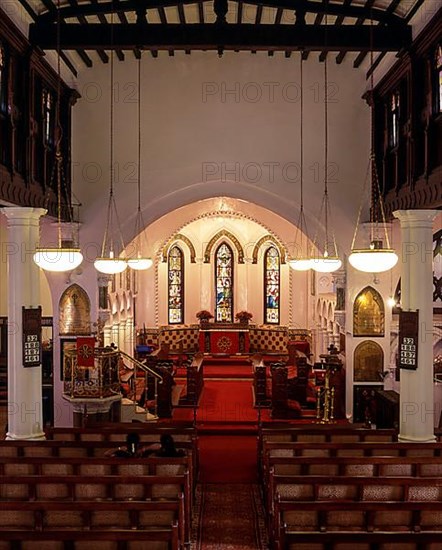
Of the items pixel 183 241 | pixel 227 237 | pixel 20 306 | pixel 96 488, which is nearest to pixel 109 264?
pixel 20 306

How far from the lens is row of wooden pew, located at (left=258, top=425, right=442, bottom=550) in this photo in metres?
6.82

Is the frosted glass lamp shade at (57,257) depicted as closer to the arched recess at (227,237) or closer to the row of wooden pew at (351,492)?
the row of wooden pew at (351,492)

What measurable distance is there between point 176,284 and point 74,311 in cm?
1097

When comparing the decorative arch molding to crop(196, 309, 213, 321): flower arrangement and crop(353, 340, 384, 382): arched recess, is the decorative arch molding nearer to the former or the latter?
crop(196, 309, 213, 321): flower arrangement

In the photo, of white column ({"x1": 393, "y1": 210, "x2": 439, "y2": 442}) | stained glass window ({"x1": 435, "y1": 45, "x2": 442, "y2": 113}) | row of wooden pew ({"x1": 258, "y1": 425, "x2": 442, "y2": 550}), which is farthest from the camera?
white column ({"x1": 393, "y1": 210, "x2": 439, "y2": 442})

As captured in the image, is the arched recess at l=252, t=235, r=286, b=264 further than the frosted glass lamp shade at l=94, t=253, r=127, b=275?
Yes

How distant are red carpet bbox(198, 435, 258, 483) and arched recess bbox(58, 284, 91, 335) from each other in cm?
380

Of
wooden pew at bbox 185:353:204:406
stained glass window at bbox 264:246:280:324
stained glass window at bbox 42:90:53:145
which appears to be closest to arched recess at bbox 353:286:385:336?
wooden pew at bbox 185:353:204:406

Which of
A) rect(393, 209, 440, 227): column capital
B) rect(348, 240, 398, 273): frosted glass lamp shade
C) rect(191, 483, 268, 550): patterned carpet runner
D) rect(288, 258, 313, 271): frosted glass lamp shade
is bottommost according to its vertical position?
rect(191, 483, 268, 550): patterned carpet runner

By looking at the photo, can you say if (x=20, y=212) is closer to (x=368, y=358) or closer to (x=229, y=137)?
(x=229, y=137)

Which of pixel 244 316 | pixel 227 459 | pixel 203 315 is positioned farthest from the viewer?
pixel 203 315

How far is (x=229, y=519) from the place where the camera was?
34.6ft

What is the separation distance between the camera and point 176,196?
54.0ft

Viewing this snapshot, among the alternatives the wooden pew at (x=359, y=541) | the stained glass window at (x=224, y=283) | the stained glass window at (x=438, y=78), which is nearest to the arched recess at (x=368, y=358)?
the stained glass window at (x=438, y=78)
